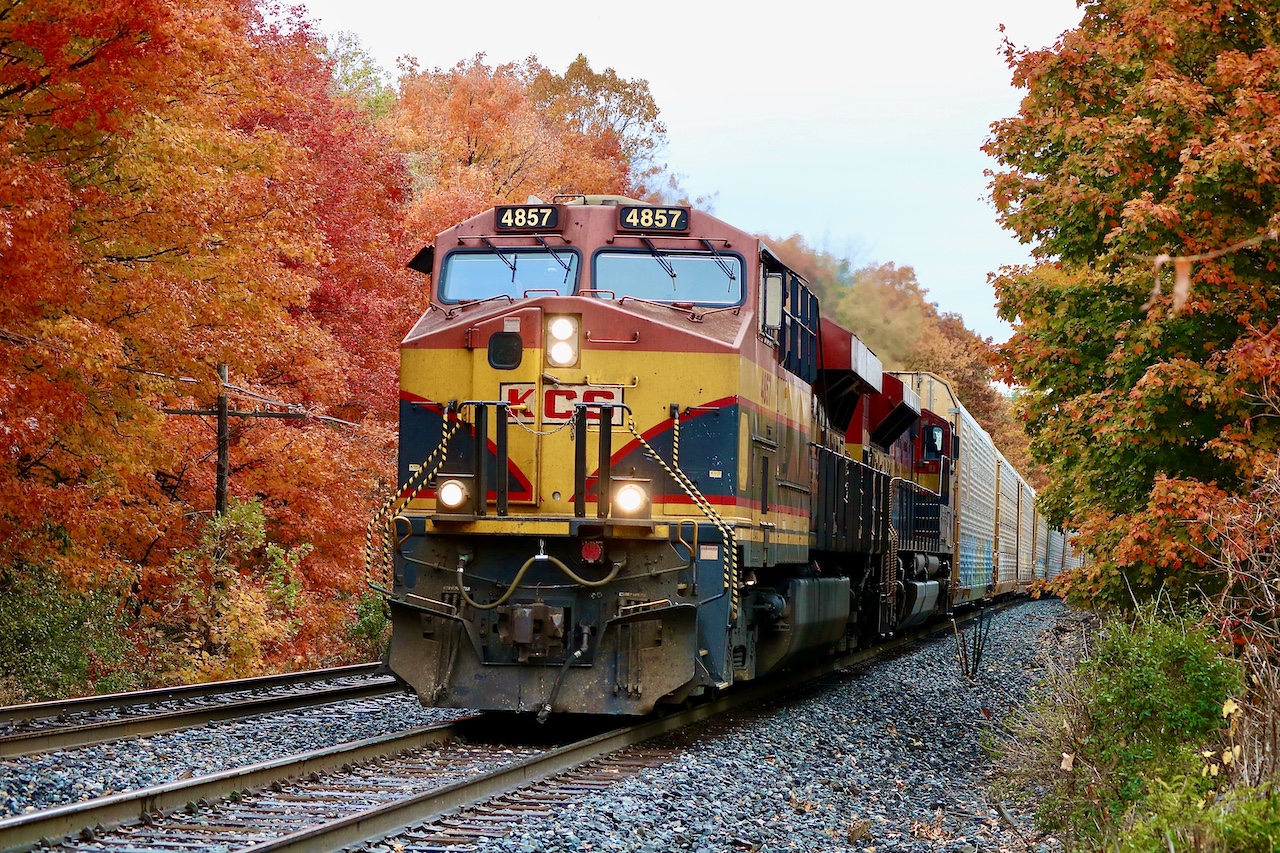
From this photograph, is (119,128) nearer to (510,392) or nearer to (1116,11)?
(510,392)

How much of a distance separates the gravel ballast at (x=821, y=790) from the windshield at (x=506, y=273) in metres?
3.86

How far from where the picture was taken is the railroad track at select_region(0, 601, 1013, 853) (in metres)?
6.20

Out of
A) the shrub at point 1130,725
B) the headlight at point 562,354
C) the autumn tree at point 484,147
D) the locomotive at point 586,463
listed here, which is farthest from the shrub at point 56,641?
the autumn tree at point 484,147

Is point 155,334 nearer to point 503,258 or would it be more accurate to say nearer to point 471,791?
point 503,258

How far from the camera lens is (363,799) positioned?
7.48m

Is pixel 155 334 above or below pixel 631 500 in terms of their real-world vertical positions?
above

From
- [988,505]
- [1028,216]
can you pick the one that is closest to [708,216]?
[1028,216]

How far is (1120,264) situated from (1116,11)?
8.49 ft

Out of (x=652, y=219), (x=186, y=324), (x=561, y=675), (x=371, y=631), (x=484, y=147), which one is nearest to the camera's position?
(x=561, y=675)

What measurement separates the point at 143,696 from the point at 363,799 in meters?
4.41

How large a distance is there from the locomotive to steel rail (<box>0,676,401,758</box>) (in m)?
1.57

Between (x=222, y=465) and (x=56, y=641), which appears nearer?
(x=56, y=641)

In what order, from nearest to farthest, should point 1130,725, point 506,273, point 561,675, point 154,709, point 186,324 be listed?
point 1130,725 < point 561,675 < point 506,273 < point 154,709 < point 186,324

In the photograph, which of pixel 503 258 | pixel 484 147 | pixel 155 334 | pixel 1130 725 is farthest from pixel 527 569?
pixel 484 147
